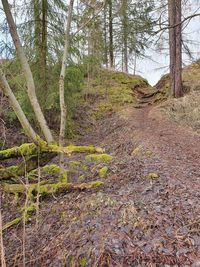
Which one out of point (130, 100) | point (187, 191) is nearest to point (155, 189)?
point (187, 191)

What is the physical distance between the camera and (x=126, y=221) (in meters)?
3.55

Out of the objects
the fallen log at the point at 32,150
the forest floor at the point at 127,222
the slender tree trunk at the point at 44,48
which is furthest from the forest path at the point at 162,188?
the slender tree trunk at the point at 44,48

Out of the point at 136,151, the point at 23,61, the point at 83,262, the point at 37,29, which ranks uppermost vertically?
the point at 37,29

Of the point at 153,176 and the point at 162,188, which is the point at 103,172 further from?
the point at 162,188

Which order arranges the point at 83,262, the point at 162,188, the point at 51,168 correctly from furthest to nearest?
the point at 51,168
the point at 162,188
the point at 83,262

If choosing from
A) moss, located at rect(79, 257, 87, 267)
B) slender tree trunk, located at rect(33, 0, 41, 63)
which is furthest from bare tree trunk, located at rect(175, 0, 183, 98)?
moss, located at rect(79, 257, 87, 267)

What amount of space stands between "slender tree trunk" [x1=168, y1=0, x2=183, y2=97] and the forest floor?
662cm

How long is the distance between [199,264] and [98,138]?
7.57 m

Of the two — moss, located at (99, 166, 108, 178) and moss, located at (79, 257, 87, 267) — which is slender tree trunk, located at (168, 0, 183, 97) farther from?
moss, located at (79, 257, 87, 267)

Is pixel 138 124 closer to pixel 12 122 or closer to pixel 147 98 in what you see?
pixel 12 122

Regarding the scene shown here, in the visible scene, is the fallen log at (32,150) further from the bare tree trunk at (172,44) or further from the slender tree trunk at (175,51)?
the bare tree trunk at (172,44)

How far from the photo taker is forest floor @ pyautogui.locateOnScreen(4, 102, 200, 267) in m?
3.04

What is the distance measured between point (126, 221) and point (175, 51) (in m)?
10.3

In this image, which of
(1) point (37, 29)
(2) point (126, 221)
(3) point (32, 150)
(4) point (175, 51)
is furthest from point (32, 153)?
(4) point (175, 51)
